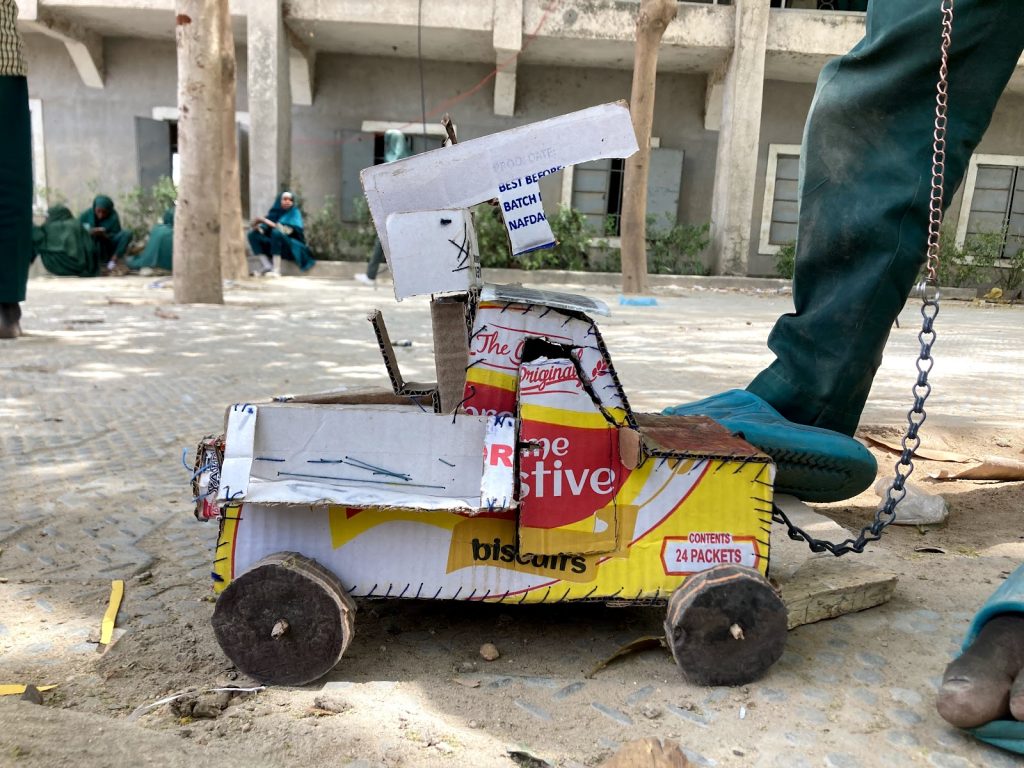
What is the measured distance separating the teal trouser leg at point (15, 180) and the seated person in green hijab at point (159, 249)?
785 cm

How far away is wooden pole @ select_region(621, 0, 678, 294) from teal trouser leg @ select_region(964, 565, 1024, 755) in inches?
287

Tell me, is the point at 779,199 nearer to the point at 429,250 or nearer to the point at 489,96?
the point at 489,96

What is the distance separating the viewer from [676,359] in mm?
4953

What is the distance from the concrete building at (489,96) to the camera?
11961mm

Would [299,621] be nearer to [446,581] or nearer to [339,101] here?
[446,581]

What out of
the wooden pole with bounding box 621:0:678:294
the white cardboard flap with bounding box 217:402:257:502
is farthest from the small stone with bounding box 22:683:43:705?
the wooden pole with bounding box 621:0:678:294

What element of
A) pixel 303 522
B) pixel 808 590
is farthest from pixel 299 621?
pixel 808 590

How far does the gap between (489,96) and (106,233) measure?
6399 millimetres

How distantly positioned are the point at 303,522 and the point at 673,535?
0.66 meters

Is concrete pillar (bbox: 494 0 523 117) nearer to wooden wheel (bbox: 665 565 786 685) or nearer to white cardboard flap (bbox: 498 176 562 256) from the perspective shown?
white cardboard flap (bbox: 498 176 562 256)

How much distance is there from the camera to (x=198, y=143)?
22.5 ft

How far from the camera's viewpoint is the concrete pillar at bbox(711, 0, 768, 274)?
39.2 ft

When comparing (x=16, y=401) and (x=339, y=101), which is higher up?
(x=339, y=101)

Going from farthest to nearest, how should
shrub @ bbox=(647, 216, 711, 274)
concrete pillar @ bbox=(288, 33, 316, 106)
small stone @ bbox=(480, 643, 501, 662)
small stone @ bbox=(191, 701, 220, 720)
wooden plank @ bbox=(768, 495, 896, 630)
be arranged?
shrub @ bbox=(647, 216, 711, 274), concrete pillar @ bbox=(288, 33, 316, 106), wooden plank @ bbox=(768, 495, 896, 630), small stone @ bbox=(480, 643, 501, 662), small stone @ bbox=(191, 701, 220, 720)
